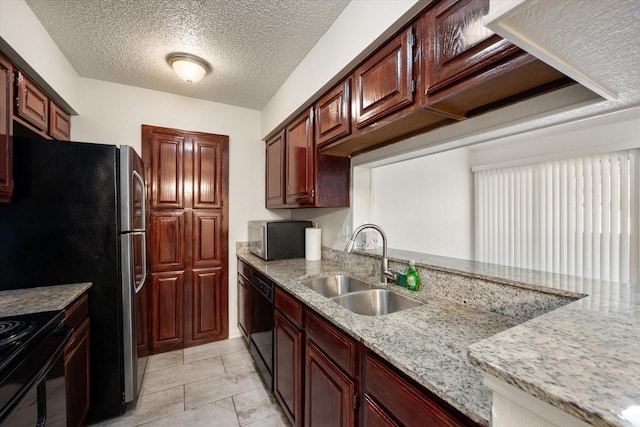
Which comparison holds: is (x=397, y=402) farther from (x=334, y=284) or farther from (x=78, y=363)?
(x=78, y=363)

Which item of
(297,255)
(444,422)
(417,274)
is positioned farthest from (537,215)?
(444,422)

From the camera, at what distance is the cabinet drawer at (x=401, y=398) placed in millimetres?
716

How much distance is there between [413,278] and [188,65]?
2238mm

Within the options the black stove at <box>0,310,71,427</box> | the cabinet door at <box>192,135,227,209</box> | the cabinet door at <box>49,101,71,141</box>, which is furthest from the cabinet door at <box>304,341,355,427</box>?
the cabinet door at <box>49,101,71,141</box>

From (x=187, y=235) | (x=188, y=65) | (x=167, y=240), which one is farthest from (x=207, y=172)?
(x=188, y=65)

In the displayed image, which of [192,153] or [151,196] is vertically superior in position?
[192,153]

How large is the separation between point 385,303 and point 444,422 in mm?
904

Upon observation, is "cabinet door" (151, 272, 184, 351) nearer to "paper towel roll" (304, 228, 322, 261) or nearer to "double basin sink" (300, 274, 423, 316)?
"paper towel roll" (304, 228, 322, 261)

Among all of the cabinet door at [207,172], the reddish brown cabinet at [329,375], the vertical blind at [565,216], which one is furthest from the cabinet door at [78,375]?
the vertical blind at [565,216]

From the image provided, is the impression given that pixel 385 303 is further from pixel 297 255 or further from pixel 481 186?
pixel 481 186

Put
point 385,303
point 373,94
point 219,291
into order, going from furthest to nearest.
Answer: point 219,291, point 385,303, point 373,94

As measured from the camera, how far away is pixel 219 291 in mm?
2871

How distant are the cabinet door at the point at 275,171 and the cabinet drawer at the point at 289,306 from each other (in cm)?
107

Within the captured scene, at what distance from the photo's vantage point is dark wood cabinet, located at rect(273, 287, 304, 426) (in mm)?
1493
